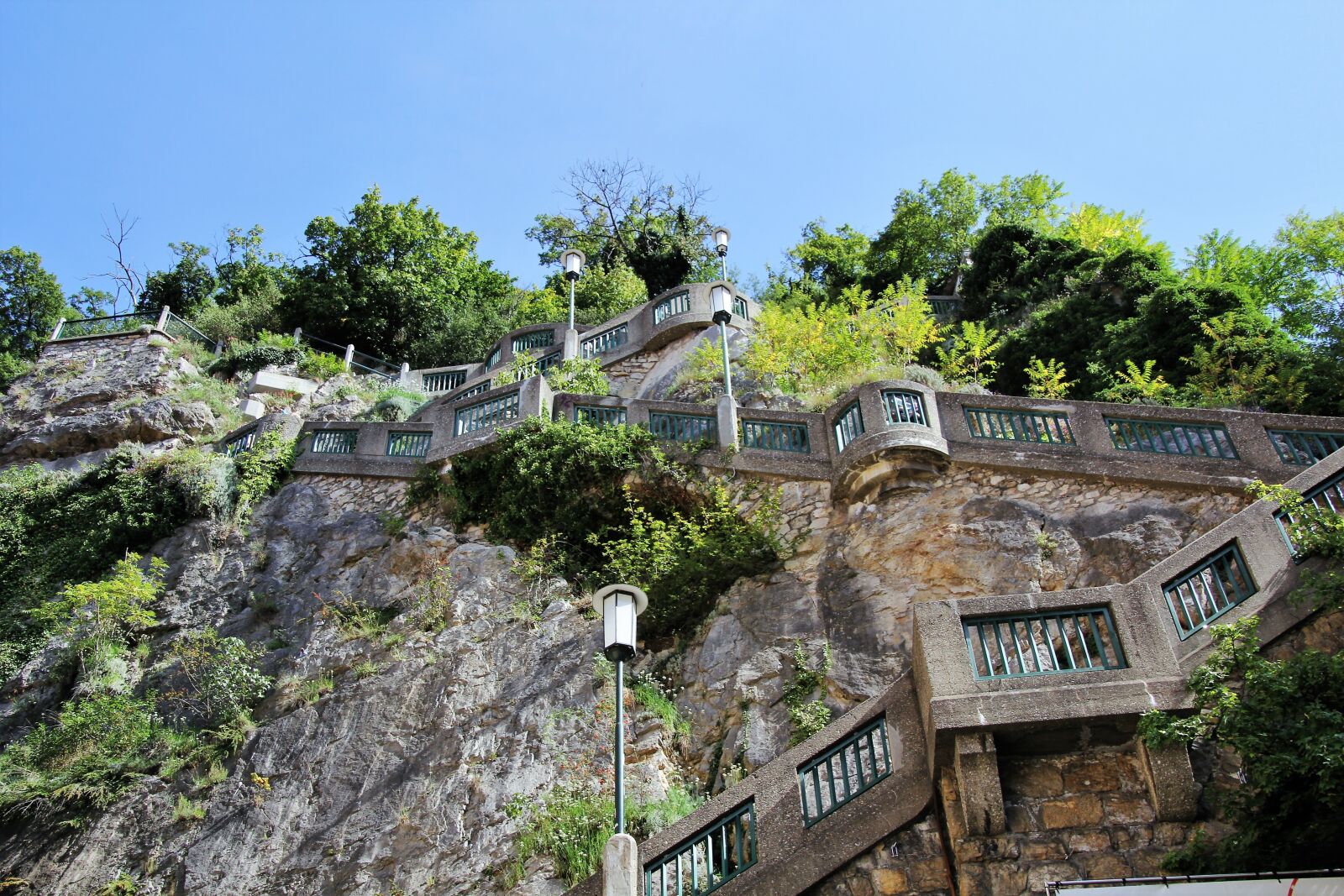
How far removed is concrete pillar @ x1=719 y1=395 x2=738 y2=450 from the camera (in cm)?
1312

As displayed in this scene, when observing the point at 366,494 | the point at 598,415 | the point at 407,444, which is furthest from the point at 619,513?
the point at 366,494

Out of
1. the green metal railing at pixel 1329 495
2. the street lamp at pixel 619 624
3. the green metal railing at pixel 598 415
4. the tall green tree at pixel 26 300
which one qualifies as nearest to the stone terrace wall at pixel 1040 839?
the street lamp at pixel 619 624

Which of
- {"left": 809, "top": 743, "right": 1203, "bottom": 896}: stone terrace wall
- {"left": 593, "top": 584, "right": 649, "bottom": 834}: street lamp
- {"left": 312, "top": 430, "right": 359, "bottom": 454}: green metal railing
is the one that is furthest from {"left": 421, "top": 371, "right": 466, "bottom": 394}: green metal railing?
{"left": 809, "top": 743, "right": 1203, "bottom": 896}: stone terrace wall

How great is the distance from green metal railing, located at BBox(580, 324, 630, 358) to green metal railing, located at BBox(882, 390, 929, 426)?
28.2 feet

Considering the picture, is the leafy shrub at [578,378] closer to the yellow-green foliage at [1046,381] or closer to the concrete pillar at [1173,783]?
the yellow-green foliage at [1046,381]

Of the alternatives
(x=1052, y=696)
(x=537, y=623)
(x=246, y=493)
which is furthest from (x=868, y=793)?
(x=246, y=493)

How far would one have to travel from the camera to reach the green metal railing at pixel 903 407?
38.8 feet

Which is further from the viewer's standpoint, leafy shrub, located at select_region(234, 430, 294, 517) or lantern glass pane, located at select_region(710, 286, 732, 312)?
leafy shrub, located at select_region(234, 430, 294, 517)

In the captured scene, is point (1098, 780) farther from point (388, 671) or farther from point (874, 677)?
point (388, 671)

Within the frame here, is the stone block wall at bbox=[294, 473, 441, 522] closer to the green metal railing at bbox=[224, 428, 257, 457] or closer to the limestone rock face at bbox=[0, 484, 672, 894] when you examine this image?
the green metal railing at bbox=[224, 428, 257, 457]

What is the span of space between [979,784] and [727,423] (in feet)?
23.9

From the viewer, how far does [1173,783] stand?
20.5ft

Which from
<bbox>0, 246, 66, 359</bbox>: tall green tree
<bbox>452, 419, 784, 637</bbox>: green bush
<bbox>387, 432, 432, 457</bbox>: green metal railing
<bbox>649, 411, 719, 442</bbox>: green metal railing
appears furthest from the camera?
<bbox>0, 246, 66, 359</bbox>: tall green tree

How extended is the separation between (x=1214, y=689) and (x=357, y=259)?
26.1m
